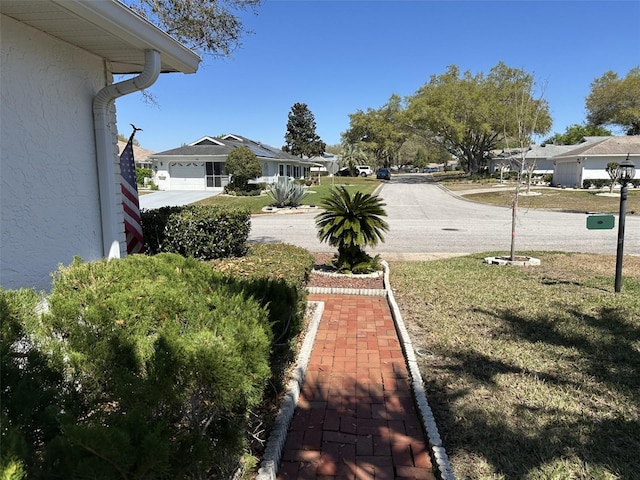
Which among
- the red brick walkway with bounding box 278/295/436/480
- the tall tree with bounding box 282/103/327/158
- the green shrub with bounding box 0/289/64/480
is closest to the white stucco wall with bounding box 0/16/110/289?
the green shrub with bounding box 0/289/64/480

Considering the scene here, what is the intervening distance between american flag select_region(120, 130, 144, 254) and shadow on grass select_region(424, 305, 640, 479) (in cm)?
445

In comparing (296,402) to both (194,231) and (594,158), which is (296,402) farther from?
(594,158)

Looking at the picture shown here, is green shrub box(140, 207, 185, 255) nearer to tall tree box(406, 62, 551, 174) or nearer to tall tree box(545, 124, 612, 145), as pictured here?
tall tree box(406, 62, 551, 174)

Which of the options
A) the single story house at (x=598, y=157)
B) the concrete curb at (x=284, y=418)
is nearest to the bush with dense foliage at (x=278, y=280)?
the concrete curb at (x=284, y=418)

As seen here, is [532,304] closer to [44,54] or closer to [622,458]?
[622,458]

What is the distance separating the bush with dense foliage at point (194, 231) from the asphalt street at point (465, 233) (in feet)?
13.9

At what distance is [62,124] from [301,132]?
7091cm

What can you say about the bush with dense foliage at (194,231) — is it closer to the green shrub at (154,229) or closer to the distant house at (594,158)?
the green shrub at (154,229)

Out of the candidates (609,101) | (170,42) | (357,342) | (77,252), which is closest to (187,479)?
(357,342)

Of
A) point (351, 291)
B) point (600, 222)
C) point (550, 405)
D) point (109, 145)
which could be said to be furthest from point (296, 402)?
point (600, 222)

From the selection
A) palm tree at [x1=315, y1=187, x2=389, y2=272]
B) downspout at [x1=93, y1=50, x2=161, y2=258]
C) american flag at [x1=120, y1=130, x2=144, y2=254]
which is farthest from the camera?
palm tree at [x1=315, y1=187, x2=389, y2=272]

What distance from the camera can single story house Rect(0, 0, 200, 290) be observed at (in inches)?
140

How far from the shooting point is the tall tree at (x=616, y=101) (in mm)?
51188

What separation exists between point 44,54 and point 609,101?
65613mm
